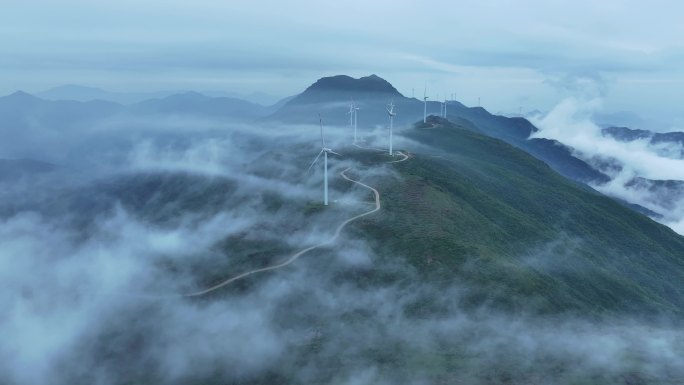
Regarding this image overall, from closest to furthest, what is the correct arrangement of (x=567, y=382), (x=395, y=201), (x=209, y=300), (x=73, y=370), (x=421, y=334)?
(x=567, y=382) → (x=421, y=334) → (x=73, y=370) → (x=209, y=300) → (x=395, y=201)

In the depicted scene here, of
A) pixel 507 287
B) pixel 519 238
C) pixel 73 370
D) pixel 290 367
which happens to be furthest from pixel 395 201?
pixel 73 370

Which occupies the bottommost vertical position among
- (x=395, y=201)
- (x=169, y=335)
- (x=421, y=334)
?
(x=169, y=335)

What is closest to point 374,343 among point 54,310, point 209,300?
point 209,300

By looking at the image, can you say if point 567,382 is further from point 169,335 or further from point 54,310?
point 54,310

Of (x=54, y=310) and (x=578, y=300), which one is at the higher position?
(x=578, y=300)

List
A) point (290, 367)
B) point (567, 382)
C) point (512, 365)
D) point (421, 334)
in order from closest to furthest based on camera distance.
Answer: point (567, 382), point (512, 365), point (290, 367), point (421, 334)

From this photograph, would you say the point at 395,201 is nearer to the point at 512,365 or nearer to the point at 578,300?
the point at 578,300

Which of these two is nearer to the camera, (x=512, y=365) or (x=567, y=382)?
(x=567, y=382)

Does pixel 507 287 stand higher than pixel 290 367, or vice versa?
pixel 507 287

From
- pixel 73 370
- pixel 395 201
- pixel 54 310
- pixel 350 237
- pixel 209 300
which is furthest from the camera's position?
pixel 395 201
